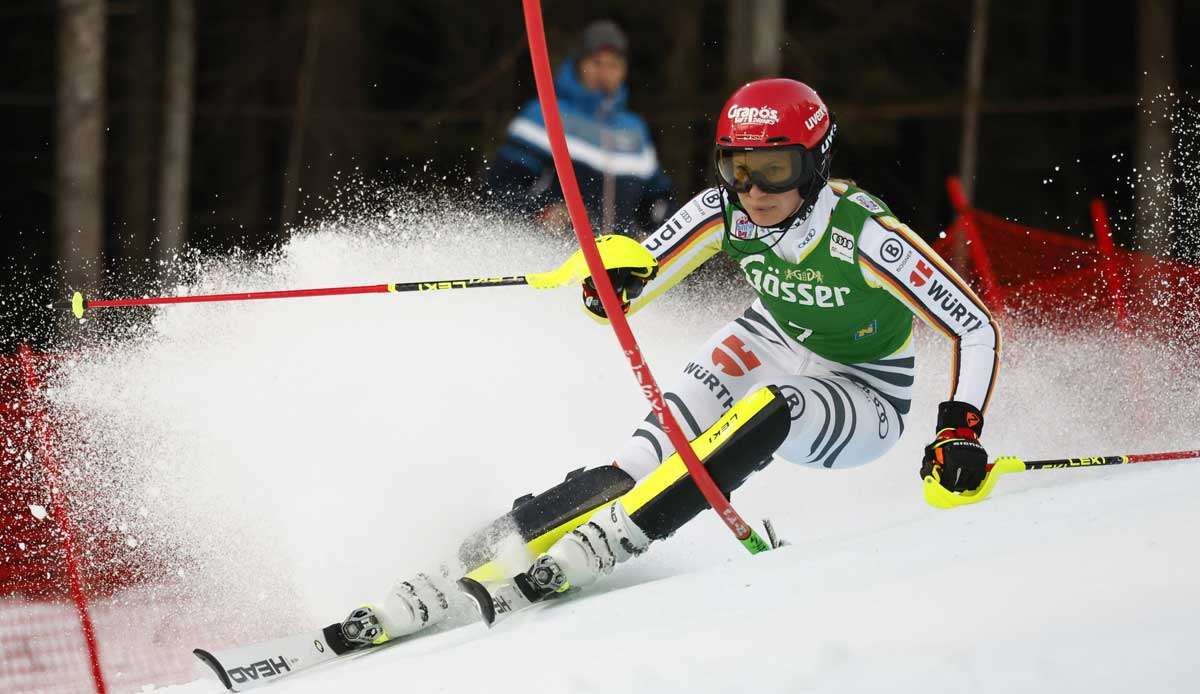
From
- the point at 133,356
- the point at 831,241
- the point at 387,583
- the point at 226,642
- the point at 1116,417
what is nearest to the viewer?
the point at 831,241

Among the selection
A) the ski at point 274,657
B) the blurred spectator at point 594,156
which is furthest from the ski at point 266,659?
the blurred spectator at point 594,156

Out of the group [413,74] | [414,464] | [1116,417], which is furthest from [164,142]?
[1116,417]

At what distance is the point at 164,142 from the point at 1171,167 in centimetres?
848

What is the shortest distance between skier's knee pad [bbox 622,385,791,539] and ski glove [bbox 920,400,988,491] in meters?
0.41

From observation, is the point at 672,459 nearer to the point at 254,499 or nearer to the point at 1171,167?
the point at 254,499

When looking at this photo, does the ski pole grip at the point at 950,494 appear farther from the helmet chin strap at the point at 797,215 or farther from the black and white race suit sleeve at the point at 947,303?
the helmet chin strap at the point at 797,215

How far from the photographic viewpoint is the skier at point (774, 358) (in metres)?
3.71

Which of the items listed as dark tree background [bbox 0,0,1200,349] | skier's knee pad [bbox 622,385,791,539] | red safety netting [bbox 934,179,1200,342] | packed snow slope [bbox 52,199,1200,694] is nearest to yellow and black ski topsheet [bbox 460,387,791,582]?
skier's knee pad [bbox 622,385,791,539]

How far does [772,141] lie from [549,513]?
1232 mm

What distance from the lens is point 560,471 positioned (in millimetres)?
5625

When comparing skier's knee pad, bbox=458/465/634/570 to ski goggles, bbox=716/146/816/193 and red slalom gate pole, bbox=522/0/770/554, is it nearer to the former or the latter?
red slalom gate pole, bbox=522/0/770/554

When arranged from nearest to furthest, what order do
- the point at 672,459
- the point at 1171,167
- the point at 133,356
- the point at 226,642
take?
the point at 672,459 → the point at 226,642 → the point at 133,356 → the point at 1171,167

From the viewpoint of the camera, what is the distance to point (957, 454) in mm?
3607

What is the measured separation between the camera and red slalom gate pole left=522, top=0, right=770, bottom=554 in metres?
3.18
